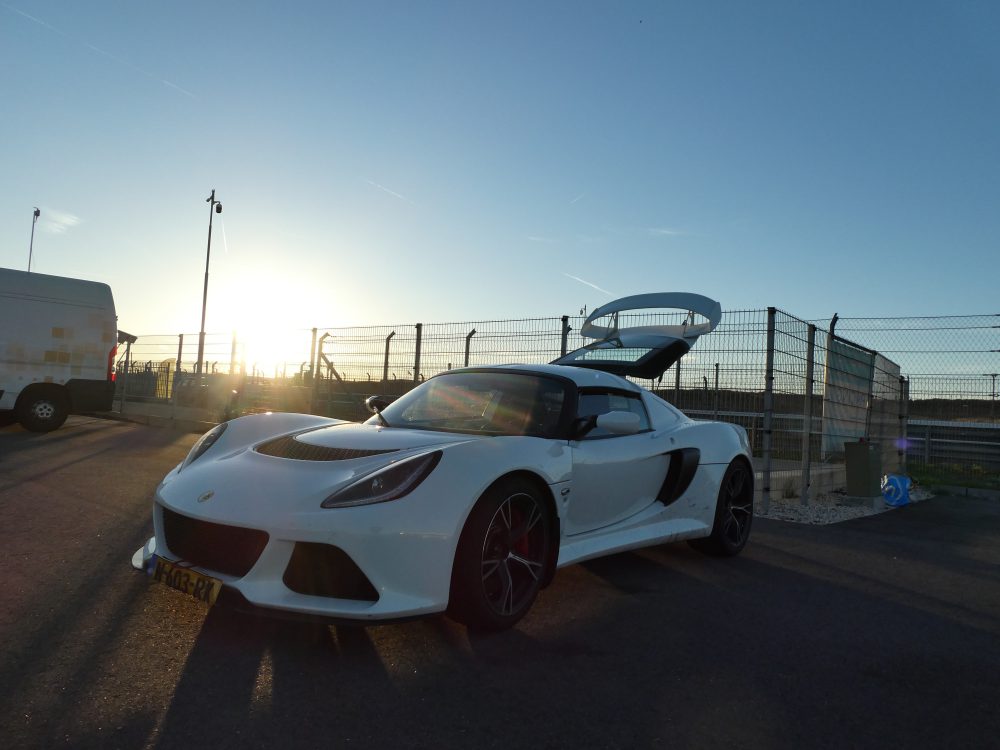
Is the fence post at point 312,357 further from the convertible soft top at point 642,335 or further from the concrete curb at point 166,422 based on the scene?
the convertible soft top at point 642,335

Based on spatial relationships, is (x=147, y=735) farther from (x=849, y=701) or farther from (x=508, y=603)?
(x=849, y=701)

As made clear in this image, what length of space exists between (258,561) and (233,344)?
13050 mm

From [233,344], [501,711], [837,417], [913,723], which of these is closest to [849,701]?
[913,723]

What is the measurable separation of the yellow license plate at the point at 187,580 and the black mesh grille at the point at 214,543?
0.22 feet

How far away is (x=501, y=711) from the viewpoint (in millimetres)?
2410

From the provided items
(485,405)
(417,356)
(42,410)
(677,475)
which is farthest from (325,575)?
(42,410)

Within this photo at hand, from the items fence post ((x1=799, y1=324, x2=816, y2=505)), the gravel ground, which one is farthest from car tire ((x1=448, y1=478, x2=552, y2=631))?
fence post ((x1=799, y1=324, x2=816, y2=505))

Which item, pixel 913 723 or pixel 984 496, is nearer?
pixel 913 723

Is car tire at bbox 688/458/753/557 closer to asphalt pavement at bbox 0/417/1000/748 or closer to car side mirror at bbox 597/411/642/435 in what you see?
asphalt pavement at bbox 0/417/1000/748

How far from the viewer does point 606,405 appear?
4.47m

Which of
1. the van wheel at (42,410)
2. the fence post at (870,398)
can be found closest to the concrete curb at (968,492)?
the fence post at (870,398)

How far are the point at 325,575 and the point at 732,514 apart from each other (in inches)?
131

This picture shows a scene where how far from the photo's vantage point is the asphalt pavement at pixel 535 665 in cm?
226

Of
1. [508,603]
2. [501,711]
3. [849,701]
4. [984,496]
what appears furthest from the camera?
[984,496]
